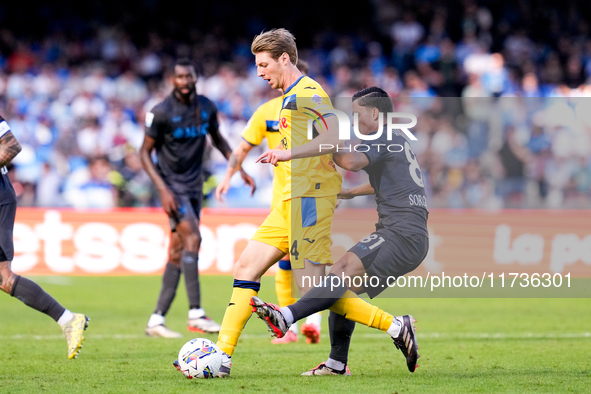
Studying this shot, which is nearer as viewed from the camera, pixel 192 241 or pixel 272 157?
pixel 272 157

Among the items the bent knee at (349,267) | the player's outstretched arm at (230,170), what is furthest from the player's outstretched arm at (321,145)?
the player's outstretched arm at (230,170)

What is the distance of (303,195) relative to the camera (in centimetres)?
523

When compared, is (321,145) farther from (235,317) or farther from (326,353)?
(326,353)

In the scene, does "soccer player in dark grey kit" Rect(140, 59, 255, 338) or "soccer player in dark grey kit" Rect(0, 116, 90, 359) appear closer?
"soccer player in dark grey kit" Rect(0, 116, 90, 359)

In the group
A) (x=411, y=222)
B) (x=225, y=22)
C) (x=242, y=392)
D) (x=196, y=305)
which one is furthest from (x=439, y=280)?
(x=225, y=22)

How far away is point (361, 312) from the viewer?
5.11 meters

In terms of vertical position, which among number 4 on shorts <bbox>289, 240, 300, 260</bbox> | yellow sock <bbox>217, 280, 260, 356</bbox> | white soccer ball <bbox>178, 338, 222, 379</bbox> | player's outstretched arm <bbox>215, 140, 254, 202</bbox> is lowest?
Result: white soccer ball <bbox>178, 338, 222, 379</bbox>

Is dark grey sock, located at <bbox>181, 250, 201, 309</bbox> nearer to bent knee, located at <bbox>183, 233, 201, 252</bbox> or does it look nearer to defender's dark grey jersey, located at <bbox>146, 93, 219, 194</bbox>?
bent knee, located at <bbox>183, 233, 201, 252</bbox>

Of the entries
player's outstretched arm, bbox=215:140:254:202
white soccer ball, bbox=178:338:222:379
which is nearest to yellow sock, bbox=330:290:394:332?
white soccer ball, bbox=178:338:222:379

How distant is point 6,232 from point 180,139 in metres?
2.36

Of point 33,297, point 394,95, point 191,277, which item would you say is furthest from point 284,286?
point 394,95

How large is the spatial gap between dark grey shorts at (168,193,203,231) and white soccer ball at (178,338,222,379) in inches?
110

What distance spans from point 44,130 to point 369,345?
37.0 ft

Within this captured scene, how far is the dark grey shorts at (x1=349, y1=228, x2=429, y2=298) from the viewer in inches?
201
